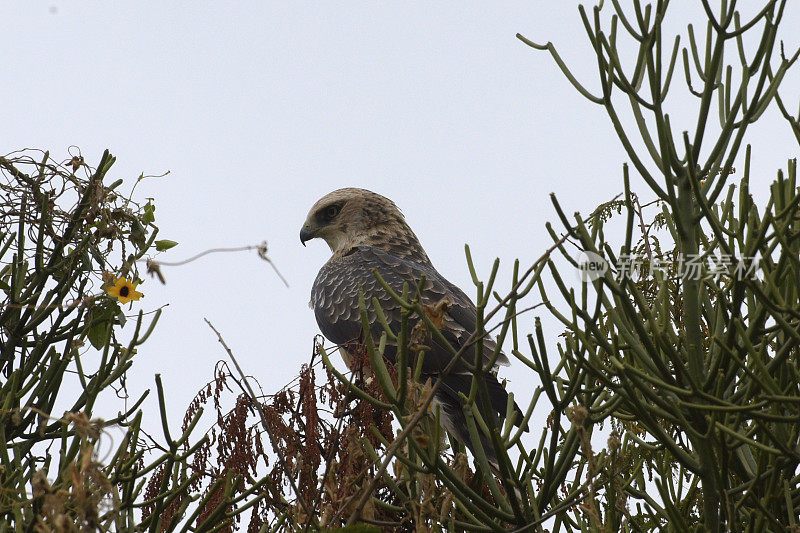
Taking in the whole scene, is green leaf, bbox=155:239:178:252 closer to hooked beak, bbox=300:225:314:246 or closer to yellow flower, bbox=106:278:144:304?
yellow flower, bbox=106:278:144:304

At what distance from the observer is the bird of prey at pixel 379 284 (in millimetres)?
6105

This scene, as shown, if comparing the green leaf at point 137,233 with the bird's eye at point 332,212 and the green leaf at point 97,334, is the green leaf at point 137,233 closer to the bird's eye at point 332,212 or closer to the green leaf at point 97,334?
the green leaf at point 97,334

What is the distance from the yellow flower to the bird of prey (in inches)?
64.1

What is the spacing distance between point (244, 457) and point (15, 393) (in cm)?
103

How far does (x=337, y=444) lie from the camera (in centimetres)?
320

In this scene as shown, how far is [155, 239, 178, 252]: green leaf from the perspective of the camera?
4773 millimetres

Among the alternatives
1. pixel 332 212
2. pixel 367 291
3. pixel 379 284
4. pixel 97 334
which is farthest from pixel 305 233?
pixel 97 334

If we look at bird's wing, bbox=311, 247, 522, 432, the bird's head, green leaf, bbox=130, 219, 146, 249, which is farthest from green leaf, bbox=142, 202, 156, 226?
the bird's head

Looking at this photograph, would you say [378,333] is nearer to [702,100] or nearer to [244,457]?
[244,457]

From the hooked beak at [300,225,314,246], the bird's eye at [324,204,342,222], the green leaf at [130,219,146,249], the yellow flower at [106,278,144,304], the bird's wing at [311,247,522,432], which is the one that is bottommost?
the yellow flower at [106,278,144,304]

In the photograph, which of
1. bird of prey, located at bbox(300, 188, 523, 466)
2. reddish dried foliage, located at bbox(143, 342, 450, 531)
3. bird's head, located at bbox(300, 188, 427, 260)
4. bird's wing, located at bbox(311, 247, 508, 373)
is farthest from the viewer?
bird's head, located at bbox(300, 188, 427, 260)

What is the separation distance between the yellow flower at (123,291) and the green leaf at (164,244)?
21.1 inches

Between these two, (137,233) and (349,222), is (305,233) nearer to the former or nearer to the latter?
(349,222)

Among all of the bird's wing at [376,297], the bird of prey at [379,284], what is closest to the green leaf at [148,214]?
the bird of prey at [379,284]
